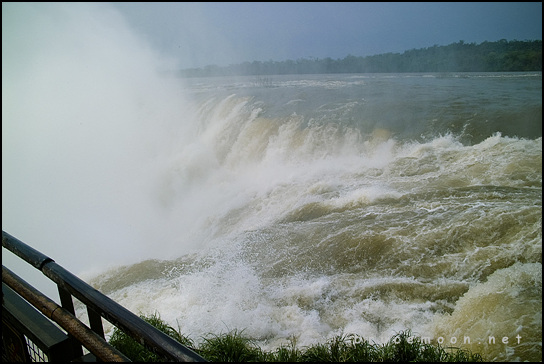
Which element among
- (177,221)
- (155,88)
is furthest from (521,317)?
(155,88)

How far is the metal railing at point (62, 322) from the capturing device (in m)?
1.18

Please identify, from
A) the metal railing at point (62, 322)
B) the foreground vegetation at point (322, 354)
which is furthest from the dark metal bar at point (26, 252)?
the foreground vegetation at point (322, 354)

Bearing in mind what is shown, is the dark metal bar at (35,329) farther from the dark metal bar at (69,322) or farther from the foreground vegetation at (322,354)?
the foreground vegetation at (322,354)

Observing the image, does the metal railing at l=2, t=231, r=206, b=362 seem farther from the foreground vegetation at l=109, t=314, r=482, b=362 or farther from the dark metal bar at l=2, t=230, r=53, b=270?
the foreground vegetation at l=109, t=314, r=482, b=362

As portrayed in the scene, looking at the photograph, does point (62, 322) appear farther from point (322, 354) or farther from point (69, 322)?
point (322, 354)

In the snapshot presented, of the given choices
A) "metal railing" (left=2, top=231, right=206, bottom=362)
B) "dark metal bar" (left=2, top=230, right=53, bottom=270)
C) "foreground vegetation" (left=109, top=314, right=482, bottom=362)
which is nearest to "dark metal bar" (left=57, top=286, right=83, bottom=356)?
"metal railing" (left=2, top=231, right=206, bottom=362)

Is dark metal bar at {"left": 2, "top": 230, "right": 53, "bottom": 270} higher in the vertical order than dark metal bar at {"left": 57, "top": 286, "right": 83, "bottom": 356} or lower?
higher

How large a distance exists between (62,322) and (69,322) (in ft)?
0.08

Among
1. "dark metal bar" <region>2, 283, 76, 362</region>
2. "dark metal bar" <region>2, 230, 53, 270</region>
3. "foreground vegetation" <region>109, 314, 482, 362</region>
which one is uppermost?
"dark metal bar" <region>2, 230, 53, 270</region>

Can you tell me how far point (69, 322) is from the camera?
1405 millimetres

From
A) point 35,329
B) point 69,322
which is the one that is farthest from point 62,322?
point 35,329

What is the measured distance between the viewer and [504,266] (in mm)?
4434

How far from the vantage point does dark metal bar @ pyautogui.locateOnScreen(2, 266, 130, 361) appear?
128 cm

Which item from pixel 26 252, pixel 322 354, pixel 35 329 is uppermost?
pixel 26 252
